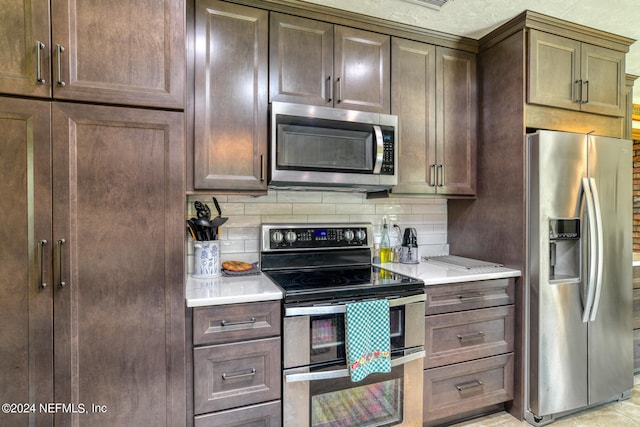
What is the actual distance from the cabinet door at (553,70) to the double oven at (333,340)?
4.77 ft

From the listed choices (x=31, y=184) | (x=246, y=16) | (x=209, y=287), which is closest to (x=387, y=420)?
(x=209, y=287)

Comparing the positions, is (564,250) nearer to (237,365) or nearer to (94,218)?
(237,365)

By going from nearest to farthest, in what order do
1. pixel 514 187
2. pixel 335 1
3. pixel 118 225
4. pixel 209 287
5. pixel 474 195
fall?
pixel 118 225 < pixel 209 287 < pixel 335 1 < pixel 514 187 < pixel 474 195

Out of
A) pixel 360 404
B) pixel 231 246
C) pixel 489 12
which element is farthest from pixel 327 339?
pixel 489 12

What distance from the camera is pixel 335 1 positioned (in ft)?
6.48

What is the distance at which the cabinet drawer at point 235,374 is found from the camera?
154 centimetres

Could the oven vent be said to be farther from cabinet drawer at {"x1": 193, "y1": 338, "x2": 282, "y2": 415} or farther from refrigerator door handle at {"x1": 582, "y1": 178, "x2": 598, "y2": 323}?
cabinet drawer at {"x1": 193, "y1": 338, "x2": 282, "y2": 415}

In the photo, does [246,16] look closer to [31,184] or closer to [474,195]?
[31,184]

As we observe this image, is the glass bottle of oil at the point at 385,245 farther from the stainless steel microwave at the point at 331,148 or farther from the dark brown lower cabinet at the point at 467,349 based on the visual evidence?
the dark brown lower cabinet at the point at 467,349

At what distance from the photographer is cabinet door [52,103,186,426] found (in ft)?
4.36

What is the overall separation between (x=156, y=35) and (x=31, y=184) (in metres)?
0.75

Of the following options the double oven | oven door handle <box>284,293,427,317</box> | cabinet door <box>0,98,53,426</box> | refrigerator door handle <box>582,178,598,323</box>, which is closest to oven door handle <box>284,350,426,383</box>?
the double oven

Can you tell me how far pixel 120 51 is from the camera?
1.38 meters

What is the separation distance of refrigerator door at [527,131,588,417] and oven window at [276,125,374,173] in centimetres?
102
